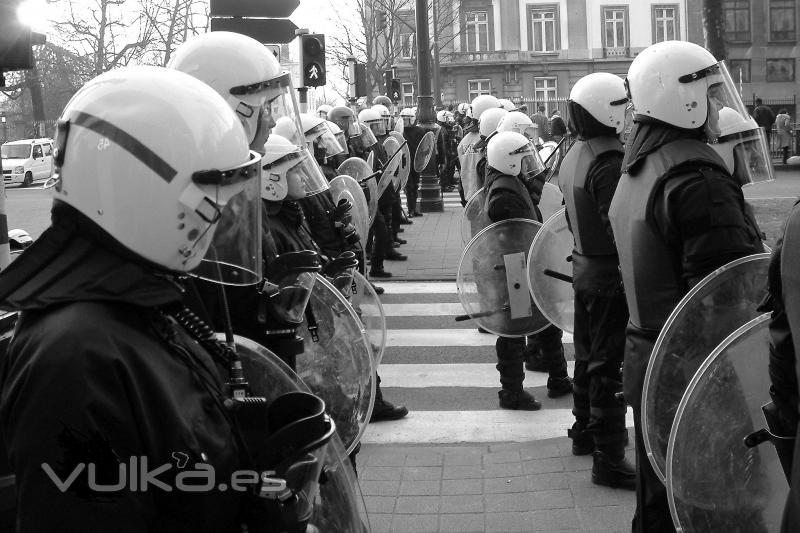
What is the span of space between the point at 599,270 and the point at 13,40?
3268 millimetres

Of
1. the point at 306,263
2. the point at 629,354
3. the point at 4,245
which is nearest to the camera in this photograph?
the point at 306,263

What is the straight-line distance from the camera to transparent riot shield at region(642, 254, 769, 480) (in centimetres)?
334

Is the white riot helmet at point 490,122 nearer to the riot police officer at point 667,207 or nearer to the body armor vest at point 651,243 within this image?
the riot police officer at point 667,207

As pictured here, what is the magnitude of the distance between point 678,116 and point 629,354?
92cm

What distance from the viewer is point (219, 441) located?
1.82 metres

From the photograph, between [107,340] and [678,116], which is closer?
[107,340]

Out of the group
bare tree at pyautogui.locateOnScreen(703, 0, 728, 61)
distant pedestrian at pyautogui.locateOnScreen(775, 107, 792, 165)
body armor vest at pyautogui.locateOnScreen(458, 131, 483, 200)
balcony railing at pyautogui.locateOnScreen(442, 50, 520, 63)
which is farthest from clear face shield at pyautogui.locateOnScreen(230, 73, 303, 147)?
balcony railing at pyautogui.locateOnScreen(442, 50, 520, 63)

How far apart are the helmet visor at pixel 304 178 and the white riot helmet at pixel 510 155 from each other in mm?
2733

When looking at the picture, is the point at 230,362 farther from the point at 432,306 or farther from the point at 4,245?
the point at 432,306

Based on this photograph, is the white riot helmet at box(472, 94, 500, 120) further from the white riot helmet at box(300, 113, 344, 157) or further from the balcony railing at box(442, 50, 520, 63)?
the balcony railing at box(442, 50, 520, 63)

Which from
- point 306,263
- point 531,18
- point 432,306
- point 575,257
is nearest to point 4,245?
point 306,263

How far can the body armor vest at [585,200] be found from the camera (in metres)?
5.07

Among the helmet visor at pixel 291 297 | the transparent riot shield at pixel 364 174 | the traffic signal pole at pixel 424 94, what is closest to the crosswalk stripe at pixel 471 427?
the helmet visor at pixel 291 297

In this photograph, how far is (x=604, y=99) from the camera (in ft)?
17.7
